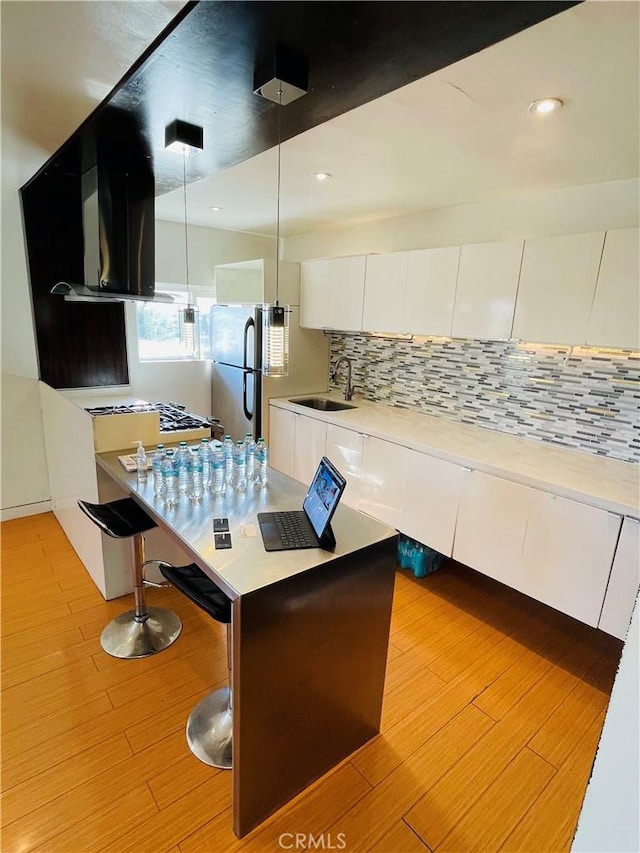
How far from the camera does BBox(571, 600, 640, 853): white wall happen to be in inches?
22.4

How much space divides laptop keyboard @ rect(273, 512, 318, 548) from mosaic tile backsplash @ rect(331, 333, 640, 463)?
→ 1.91 m

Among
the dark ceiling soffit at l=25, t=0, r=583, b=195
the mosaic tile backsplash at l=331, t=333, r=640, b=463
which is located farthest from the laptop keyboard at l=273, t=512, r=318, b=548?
the mosaic tile backsplash at l=331, t=333, r=640, b=463

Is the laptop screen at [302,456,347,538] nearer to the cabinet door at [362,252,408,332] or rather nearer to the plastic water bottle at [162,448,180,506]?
the plastic water bottle at [162,448,180,506]

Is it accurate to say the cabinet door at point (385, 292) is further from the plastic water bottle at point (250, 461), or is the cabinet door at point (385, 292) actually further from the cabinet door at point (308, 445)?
the plastic water bottle at point (250, 461)

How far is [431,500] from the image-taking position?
2.72 m

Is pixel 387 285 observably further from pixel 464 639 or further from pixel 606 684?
pixel 606 684

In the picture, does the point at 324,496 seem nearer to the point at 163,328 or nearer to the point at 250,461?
the point at 250,461

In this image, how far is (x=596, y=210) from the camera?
2.44 m

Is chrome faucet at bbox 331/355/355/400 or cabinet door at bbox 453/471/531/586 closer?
cabinet door at bbox 453/471/531/586

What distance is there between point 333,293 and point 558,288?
1.83 m

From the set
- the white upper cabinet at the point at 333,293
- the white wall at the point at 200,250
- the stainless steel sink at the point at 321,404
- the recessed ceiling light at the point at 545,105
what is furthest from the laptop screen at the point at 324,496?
the white wall at the point at 200,250

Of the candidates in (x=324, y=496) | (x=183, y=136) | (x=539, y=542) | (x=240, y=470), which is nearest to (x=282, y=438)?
(x=240, y=470)

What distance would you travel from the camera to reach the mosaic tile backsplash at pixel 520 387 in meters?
2.44

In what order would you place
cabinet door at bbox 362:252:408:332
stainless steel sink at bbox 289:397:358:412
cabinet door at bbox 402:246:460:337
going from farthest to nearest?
stainless steel sink at bbox 289:397:358:412 < cabinet door at bbox 362:252:408:332 < cabinet door at bbox 402:246:460:337
